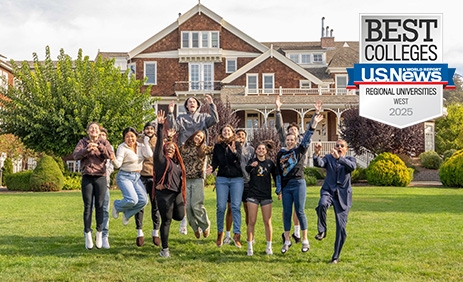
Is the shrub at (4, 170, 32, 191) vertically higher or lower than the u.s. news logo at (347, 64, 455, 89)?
lower

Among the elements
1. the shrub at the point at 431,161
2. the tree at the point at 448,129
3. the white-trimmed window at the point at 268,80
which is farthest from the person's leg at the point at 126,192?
the tree at the point at 448,129

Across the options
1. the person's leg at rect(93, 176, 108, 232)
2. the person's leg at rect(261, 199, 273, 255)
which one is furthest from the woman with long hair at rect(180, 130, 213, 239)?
the person's leg at rect(93, 176, 108, 232)

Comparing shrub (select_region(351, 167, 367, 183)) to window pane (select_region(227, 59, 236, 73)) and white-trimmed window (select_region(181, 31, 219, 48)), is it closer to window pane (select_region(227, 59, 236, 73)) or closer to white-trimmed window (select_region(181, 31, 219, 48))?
window pane (select_region(227, 59, 236, 73))

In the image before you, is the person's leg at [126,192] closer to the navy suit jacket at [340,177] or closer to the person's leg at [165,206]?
the person's leg at [165,206]

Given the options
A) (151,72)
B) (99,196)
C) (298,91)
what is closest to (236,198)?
(99,196)

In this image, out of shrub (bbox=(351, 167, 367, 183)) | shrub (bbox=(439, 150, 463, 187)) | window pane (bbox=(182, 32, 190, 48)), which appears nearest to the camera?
shrub (bbox=(439, 150, 463, 187))

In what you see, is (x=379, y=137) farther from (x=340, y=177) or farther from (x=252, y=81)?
(x=340, y=177)

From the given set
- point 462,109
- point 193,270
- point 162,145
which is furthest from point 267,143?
point 462,109

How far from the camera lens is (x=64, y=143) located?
91.0 ft

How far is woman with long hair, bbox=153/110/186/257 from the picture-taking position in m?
8.05

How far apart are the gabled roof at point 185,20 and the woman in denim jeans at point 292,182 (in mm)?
35078

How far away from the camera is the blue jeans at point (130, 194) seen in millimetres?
8523

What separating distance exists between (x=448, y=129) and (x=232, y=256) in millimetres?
42079

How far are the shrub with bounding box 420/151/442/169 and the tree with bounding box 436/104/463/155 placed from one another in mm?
10825
